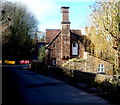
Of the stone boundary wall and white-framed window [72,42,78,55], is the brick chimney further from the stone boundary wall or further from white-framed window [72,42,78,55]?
the stone boundary wall

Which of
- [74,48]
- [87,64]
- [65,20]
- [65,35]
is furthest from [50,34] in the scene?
[87,64]

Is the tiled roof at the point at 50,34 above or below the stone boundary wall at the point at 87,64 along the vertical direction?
above

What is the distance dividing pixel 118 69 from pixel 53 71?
14.4 meters

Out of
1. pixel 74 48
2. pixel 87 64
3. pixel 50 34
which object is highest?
pixel 50 34

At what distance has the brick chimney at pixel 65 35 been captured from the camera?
131ft

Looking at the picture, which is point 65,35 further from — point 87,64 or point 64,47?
point 87,64

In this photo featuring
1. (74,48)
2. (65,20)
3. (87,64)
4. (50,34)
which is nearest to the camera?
(87,64)

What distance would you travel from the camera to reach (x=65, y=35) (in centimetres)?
4138

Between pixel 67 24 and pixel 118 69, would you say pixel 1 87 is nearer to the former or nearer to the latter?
pixel 118 69

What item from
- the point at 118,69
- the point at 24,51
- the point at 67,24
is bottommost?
the point at 118,69

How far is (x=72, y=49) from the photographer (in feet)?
141

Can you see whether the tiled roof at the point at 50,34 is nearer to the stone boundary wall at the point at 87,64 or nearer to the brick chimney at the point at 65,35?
the brick chimney at the point at 65,35

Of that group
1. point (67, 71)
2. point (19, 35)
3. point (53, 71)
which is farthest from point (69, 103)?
point (53, 71)

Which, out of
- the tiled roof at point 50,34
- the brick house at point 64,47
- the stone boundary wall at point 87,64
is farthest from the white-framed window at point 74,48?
the stone boundary wall at point 87,64
